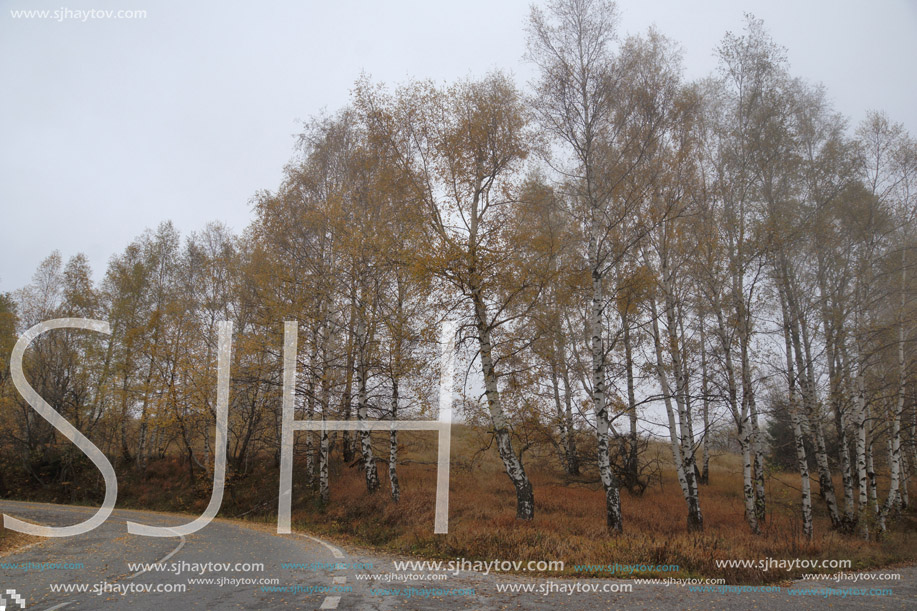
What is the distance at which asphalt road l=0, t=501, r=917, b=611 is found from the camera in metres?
6.21

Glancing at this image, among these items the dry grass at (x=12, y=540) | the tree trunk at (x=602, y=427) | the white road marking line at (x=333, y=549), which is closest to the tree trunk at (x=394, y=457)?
the white road marking line at (x=333, y=549)

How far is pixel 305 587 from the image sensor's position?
6.92m

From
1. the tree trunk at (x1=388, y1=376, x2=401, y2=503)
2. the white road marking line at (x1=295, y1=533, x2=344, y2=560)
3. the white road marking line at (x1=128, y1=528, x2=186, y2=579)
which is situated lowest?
the white road marking line at (x1=295, y1=533, x2=344, y2=560)

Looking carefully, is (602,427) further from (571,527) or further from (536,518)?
(536,518)

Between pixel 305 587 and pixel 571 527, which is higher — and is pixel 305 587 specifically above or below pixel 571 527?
above

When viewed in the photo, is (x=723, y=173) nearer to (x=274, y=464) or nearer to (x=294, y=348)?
(x=294, y=348)

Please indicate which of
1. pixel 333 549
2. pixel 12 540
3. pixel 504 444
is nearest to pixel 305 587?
pixel 333 549

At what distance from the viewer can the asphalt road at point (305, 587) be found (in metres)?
6.21

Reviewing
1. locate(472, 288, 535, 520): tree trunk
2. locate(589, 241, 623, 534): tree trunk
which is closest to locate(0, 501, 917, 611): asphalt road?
locate(589, 241, 623, 534): tree trunk

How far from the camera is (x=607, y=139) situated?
13281 mm

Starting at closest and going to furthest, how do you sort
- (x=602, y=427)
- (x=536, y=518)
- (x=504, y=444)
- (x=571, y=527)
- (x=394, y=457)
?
(x=602, y=427), (x=571, y=527), (x=504, y=444), (x=536, y=518), (x=394, y=457)

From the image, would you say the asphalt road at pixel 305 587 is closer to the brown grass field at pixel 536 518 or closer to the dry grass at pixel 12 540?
the dry grass at pixel 12 540

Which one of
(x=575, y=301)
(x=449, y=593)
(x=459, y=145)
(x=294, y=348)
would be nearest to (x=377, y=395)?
(x=294, y=348)

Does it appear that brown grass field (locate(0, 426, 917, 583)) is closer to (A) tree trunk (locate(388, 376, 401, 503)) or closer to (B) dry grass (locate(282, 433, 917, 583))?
(B) dry grass (locate(282, 433, 917, 583))
